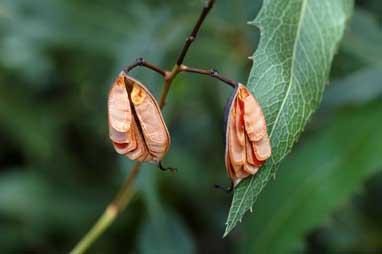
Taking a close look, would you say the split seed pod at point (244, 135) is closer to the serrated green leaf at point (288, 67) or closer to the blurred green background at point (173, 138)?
the serrated green leaf at point (288, 67)

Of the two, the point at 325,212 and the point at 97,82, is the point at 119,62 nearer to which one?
the point at 97,82

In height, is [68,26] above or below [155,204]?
above

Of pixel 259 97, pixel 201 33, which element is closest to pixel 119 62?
pixel 201 33

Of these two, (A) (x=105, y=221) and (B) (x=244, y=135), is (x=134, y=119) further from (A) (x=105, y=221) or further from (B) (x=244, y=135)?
(A) (x=105, y=221)

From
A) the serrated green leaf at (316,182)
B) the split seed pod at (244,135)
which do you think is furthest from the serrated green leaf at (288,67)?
the serrated green leaf at (316,182)

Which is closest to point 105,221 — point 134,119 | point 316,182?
point 316,182

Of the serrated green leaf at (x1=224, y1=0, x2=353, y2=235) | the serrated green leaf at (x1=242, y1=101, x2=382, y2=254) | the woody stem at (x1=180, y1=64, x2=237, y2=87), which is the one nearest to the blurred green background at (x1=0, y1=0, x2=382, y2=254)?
the serrated green leaf at (x1=242, y1=101, x2=382, y2=254)
